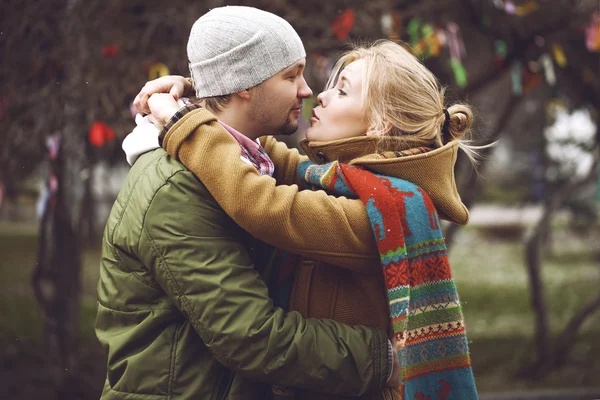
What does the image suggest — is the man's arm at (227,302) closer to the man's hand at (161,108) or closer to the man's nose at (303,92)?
the man's hand at (161,108)

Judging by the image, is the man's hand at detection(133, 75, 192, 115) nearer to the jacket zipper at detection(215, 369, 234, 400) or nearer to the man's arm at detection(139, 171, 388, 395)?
the man's arm at detection(139, 171, 388, 395)

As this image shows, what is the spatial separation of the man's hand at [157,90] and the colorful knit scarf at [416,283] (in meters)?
0.55

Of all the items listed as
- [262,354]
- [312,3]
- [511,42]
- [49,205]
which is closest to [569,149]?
[511,42]

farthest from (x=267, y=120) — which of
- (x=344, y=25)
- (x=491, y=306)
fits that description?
(x=491, y=306)

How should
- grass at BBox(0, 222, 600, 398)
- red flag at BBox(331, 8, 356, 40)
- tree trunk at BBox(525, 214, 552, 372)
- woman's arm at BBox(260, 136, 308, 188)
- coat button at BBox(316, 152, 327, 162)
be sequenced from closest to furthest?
1. coat button at BBox(316, 152, 327, 162)
2. woman's arm at BBox(260, 136, 308, 188)
3. red flag at BBox(331, 8, 356, 40)
4. tree trunk at BBox(525, 214, 552, 372)
5. grass at BBox(0, 222, 600, 398)

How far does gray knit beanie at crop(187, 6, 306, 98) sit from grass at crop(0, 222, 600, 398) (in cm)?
406

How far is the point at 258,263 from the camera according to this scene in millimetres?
2297

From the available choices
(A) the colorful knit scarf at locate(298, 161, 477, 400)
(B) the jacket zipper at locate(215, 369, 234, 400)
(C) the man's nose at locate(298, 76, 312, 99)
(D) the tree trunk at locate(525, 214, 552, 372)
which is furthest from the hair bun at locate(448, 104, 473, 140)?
(D) the tree trunk at locate(525, 214, 552, 372)

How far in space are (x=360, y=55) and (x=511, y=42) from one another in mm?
3146

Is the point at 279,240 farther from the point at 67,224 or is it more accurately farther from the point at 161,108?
the point at 67,224

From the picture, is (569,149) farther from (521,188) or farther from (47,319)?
(47,319)

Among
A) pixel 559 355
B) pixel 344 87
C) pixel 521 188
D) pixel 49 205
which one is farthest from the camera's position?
pixel 521 188

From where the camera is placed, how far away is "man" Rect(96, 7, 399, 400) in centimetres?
202

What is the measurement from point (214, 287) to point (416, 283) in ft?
1.92
